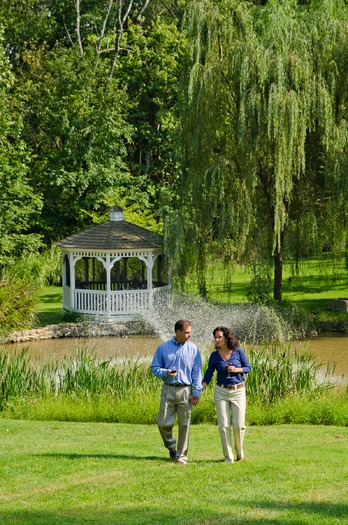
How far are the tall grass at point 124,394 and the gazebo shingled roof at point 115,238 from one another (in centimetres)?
1209

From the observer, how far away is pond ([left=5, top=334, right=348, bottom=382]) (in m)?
21.3

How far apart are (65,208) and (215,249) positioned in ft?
41.2

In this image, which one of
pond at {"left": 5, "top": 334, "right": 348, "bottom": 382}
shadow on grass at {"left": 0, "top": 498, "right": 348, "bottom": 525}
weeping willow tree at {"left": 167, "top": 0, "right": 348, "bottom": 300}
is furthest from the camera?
weeping willow tree at {"left": 167, "top": 0, "right": 348, "bottom": 300}

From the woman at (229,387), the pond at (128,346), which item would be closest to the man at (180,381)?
the woman at (229,387)

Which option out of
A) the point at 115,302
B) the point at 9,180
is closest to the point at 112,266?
the point at 115,302

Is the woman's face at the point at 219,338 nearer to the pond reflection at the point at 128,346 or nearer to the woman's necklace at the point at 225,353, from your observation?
the woman's necklace at the point at 225,353

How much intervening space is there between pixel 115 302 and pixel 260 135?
651 centimetres

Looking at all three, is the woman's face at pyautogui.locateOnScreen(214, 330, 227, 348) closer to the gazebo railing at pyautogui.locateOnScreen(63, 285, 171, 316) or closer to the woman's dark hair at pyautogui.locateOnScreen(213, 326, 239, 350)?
the woman's dark hair at pyautogui.locateOnScreen(213, 326, 239, 350)

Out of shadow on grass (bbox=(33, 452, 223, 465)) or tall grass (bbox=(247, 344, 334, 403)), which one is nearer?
shadow on grass (bbox=(33, 452, 223, 465))

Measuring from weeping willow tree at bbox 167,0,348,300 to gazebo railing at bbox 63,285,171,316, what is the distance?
6.13 feet

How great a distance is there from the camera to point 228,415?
949 cm

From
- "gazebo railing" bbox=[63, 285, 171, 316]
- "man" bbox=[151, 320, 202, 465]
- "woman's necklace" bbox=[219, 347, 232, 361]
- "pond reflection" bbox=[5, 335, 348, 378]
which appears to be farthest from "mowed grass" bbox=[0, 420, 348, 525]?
"gazebo railing" bbox=[63, 285, 171, 316]

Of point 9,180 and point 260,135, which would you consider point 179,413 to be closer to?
point 260,135

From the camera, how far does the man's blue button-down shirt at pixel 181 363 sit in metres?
9.40
